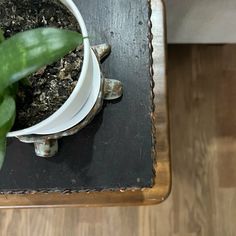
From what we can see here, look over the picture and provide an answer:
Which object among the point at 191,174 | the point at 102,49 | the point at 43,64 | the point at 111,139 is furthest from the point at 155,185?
the point at 191,174

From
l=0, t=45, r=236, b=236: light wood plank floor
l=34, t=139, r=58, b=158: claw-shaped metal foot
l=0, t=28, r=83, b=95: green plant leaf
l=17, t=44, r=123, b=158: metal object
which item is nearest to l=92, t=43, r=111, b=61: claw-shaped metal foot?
l=17, t=44, r=123, b=158: metal object

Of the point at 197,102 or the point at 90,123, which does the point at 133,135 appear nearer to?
the point at 90,123

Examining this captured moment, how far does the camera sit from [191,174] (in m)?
1.14

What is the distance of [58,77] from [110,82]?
0.13 metres

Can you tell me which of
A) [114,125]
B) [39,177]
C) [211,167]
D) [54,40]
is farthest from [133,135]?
[211,167]

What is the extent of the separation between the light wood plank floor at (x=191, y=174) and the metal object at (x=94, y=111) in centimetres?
52

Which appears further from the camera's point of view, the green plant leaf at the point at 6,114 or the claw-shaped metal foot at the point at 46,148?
the claw-shaped metal foot at the point at 46,148

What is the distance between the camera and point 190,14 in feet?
2.86

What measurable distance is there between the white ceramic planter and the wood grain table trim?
137 mm

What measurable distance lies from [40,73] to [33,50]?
0.34 ft

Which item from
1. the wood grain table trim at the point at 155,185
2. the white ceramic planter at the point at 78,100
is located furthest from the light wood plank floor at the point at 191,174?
the white ceramic planter at the point at 78,100

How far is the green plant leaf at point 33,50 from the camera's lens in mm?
413

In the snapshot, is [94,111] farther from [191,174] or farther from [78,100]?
[191,174]

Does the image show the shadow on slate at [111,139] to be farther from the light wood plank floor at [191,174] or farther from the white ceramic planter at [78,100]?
the light wood plank floor at [191,174]
